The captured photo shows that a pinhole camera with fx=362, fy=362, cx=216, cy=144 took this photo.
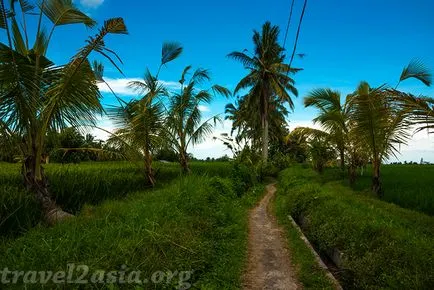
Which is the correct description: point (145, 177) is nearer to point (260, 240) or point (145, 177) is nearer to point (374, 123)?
point (260, 240)

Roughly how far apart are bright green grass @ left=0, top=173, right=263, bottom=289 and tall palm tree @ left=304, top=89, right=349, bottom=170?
7.07 metres

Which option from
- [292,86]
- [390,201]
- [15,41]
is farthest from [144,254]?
[292,86]

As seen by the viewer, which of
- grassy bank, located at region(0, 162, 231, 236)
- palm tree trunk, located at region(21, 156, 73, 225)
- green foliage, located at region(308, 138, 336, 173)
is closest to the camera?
grassy bank, located at region(0, 162, 231, 236)

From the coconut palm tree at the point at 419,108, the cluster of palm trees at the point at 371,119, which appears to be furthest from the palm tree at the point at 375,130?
the coconut palm tree at the point at 419,108

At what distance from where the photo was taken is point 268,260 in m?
5.97

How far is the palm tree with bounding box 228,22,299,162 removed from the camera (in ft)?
83.5

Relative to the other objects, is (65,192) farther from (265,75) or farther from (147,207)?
(265,75)

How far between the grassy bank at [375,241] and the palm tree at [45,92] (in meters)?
4.79

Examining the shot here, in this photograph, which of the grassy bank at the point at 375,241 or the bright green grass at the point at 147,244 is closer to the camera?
the bright green grass at the point at 147,244

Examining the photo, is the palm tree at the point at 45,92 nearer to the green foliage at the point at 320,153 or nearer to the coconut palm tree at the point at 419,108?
the coconut palm tree at the point at 419,108

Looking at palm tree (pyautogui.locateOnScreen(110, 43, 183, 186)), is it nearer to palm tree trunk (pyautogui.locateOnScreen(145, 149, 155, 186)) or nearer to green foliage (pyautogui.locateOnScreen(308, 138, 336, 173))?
palm tree trunk (pyautogui.locateOnScreen(145, 149, 155, 186))

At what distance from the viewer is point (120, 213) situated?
21.1 ft

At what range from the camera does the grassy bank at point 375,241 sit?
412 cm

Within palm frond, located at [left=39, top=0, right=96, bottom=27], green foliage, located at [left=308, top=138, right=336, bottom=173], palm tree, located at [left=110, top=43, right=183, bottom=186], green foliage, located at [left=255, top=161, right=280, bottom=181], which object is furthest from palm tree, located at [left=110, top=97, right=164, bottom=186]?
green foliage, located at [left=308, top=138, right=336, bottom=173]
